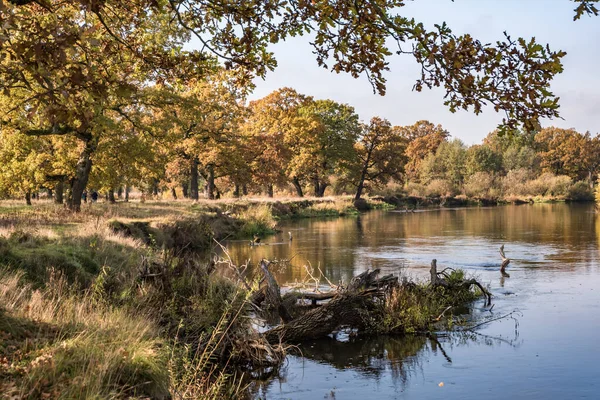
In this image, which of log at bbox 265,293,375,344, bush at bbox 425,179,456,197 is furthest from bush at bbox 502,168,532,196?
log at bbox 265,293,375,344

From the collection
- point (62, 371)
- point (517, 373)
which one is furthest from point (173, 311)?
point (517, 373)

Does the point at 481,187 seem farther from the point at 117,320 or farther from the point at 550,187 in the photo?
the point at 117,320

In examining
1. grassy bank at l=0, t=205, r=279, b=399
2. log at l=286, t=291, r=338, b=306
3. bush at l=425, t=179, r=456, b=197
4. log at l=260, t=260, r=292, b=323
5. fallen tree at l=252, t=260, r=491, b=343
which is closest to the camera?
grassy bank at l=0, t=205, r=279, b=399

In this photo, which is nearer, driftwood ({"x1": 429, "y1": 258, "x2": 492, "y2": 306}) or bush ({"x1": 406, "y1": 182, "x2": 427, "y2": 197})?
driftwood ({"x1": 429, "y1": 258, "x2": 492, "y2": 306})

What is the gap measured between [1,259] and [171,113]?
1595 cm

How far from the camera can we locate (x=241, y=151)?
160 feet

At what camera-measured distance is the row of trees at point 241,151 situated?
24328mm

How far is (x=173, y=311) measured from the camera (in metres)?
10.7

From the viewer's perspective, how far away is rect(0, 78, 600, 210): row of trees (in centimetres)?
2433

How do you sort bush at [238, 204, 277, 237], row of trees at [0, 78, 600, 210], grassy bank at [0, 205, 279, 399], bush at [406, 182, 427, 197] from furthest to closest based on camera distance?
1. bush at [406, 182, 427, 197]
2. bush at [238, 204, 277, 237]
3. row of trees at [0, 78, 600, 210]
4. grassy bank at [0, 205, 279, 399]

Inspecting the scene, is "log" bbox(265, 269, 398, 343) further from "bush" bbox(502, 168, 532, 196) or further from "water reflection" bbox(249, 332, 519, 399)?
"bush" bbox(502, 168, 532, 196)

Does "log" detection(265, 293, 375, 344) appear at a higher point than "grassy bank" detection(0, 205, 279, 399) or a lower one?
lower

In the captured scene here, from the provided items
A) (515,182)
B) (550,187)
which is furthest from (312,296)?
(550,187)

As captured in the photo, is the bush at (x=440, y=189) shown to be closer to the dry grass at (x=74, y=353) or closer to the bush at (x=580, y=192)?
the bush at (x=580, y=192)
